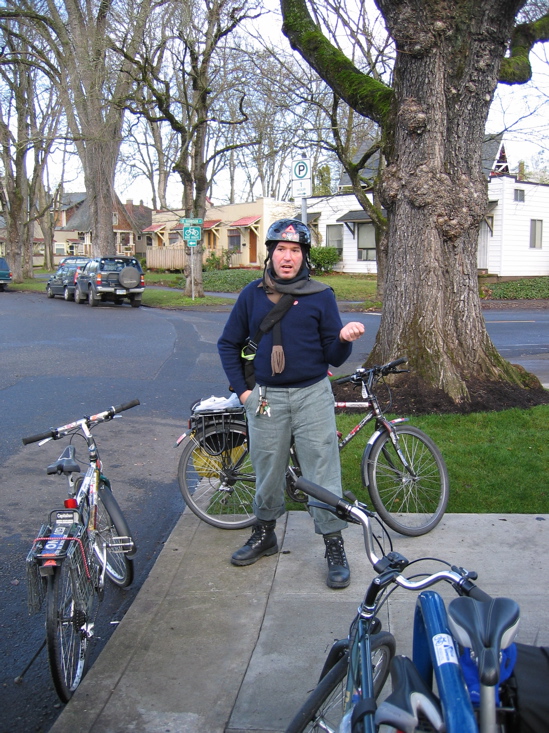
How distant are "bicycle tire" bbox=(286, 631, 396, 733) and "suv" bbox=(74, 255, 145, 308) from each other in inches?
931

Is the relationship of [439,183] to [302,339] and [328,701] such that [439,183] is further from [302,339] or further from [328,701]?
[328,701]

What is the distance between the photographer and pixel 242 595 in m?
4.09

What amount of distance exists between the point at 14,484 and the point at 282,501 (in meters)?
2.83

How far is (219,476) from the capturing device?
17.1 ft

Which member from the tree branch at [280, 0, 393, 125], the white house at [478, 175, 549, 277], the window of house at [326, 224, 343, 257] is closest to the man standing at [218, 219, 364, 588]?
the tree branch at [280, 0, 393, 125]

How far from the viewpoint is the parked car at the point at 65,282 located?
2883 cm

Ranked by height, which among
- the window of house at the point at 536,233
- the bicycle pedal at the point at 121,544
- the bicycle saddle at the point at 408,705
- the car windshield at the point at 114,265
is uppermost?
the window of house at the point at 536,233

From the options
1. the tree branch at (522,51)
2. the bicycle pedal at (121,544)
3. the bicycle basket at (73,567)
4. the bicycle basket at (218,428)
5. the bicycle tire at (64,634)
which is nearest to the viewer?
the bicycle tire at (64,634)

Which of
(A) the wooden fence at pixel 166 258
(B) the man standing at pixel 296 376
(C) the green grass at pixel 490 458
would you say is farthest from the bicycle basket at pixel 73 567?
(A) the wooden fence at pixel 166 258

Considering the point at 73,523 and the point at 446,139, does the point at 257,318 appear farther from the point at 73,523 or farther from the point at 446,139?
the point at 446,139

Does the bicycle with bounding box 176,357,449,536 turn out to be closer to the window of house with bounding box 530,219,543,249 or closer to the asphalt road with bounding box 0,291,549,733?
the asphalt road with bounding box 0,291,549,733

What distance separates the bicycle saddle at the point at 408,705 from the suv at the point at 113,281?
2416 cm

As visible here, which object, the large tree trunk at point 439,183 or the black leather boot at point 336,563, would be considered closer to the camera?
the black leather boot at point 336,563

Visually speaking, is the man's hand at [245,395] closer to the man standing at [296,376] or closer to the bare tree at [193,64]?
the man standing at [296,376]
